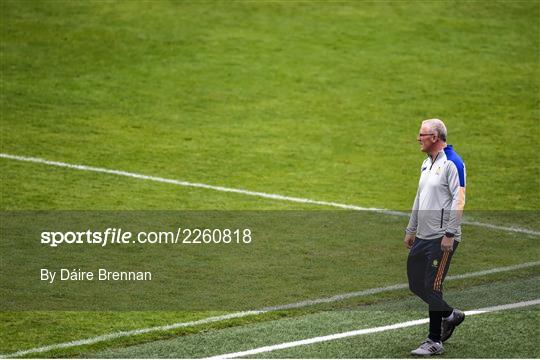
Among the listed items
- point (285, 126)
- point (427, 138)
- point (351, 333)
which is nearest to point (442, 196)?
point (427, 138)

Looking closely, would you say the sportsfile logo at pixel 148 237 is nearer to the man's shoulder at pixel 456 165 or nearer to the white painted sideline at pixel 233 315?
the white painted sideline at pixel 233 315

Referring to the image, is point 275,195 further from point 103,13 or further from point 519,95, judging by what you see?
point 103,13

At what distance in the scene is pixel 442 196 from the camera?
9.93 m

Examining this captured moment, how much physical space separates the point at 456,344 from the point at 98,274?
16.6ft

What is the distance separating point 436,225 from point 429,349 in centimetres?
116

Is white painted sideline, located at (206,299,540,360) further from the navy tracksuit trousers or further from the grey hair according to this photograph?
the grey hair

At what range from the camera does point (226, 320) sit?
11773 millimetres

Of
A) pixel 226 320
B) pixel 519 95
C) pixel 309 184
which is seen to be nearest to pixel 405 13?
pixel 519 95

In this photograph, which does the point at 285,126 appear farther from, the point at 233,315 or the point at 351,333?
the point at 351,333

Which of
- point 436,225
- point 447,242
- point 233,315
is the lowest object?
point 233,315

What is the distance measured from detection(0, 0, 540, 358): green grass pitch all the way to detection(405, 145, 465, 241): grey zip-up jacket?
4.01ft

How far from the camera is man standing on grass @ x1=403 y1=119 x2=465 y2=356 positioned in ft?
32.4

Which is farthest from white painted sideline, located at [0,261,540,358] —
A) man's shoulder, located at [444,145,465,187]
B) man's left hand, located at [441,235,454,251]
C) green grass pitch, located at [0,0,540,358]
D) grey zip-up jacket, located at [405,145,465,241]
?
man's shoulder, located at [444,145,465,187]

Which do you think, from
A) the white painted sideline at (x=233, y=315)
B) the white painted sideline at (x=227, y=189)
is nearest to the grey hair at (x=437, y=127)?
the white painted sideline at (x=233, y=315)
